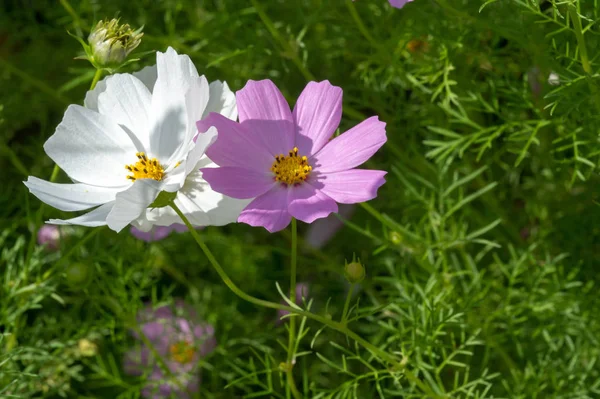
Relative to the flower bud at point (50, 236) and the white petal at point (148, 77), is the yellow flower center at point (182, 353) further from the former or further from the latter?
the white petal at point (148, 77)

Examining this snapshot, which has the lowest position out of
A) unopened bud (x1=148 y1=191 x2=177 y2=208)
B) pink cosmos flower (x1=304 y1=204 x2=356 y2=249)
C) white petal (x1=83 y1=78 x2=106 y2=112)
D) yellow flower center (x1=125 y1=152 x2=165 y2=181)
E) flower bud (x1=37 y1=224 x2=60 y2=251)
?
pink cosmos flower (x1=304 y1=204 x2=356 y2=249)

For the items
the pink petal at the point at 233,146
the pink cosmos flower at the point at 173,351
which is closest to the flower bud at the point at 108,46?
the pink petal at the point at 233,146

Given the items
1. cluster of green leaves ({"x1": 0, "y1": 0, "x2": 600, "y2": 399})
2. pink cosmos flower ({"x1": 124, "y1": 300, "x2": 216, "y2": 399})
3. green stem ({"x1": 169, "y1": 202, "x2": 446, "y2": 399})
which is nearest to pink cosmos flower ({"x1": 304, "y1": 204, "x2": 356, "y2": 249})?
cluster of green leaves ({"x1": 0, "y1": 0, "x2": 600, "y2": 399})

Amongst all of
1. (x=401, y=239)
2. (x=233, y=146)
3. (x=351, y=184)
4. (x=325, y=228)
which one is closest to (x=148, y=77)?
(x=233, y=146)

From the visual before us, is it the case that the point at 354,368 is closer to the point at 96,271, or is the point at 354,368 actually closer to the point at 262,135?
the point at 96,271

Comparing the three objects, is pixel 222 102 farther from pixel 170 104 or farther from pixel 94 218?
pixel 94 218

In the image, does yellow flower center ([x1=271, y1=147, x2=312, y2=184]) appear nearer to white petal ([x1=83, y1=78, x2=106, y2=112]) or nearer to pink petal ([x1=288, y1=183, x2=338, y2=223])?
pink petal ([x1=288, y1=183, x2=338, y2=223])
